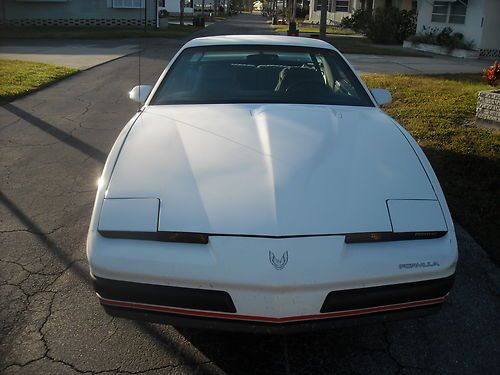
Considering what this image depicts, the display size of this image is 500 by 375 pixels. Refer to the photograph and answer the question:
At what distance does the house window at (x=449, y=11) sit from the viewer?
20.0 m

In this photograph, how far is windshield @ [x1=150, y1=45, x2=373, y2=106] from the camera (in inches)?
140

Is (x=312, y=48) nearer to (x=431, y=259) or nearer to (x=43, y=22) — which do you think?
(x=431, y=259)

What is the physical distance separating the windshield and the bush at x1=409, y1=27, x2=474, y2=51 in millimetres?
17686

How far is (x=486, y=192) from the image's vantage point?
4.63 m

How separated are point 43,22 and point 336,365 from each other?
34395 mm

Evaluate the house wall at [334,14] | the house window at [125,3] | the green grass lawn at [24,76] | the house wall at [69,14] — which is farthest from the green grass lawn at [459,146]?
the house wall at [334,14]

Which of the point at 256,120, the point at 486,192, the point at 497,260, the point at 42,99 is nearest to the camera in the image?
the point at 256,120

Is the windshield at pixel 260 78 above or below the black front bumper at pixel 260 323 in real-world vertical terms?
above

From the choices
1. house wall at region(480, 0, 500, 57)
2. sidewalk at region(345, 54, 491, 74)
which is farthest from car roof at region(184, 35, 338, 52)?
house wall at region(480, 0, 500, 57)

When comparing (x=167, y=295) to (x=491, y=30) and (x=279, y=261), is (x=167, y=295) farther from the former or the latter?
(x=491, y=30)

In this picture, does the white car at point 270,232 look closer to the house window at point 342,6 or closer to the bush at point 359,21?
the bush at point 359,21

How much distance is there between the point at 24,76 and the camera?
11156 millimetres

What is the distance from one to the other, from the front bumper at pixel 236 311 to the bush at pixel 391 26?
2460 cm

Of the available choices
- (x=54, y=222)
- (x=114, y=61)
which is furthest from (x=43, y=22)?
(x=54, y=222)
